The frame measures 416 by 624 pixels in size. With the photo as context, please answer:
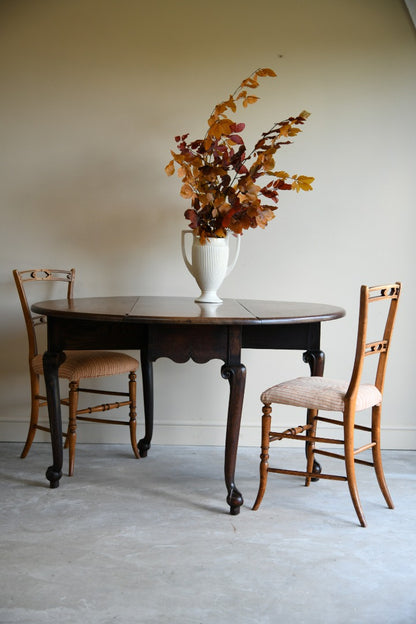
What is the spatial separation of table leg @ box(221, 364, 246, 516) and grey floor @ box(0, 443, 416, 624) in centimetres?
8

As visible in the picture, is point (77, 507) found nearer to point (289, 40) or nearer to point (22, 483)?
point (22, 483)

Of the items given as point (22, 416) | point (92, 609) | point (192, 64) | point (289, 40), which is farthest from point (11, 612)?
point (289, 40)

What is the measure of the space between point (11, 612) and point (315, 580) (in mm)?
950

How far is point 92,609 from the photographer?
1.92 meters

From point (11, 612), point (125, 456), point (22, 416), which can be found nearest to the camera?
point (11, 612)

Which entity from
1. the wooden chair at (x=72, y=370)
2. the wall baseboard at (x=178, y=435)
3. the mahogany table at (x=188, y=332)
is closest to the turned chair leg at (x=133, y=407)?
the wooden chair at (x=72, y=370)

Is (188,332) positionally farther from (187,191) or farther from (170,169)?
(170,169)

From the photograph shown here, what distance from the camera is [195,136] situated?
366 cm

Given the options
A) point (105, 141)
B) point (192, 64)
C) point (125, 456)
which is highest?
point (192, 64)

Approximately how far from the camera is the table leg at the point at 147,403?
351 centimetres

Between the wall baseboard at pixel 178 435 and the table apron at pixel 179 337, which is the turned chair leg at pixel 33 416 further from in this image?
the table apron at pixel 179 337

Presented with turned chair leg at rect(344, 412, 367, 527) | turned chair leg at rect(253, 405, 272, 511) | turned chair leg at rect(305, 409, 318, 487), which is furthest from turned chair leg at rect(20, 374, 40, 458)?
turned chair leg at rect(344, 412, 367, 527)

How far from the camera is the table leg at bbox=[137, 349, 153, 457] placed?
3514 mm

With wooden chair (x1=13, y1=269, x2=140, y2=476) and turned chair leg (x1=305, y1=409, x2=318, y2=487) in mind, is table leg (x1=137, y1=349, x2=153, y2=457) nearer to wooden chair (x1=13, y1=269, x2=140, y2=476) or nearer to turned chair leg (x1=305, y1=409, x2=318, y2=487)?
wooden chair (x1=13, y1=269, x2=140, y2=476)
